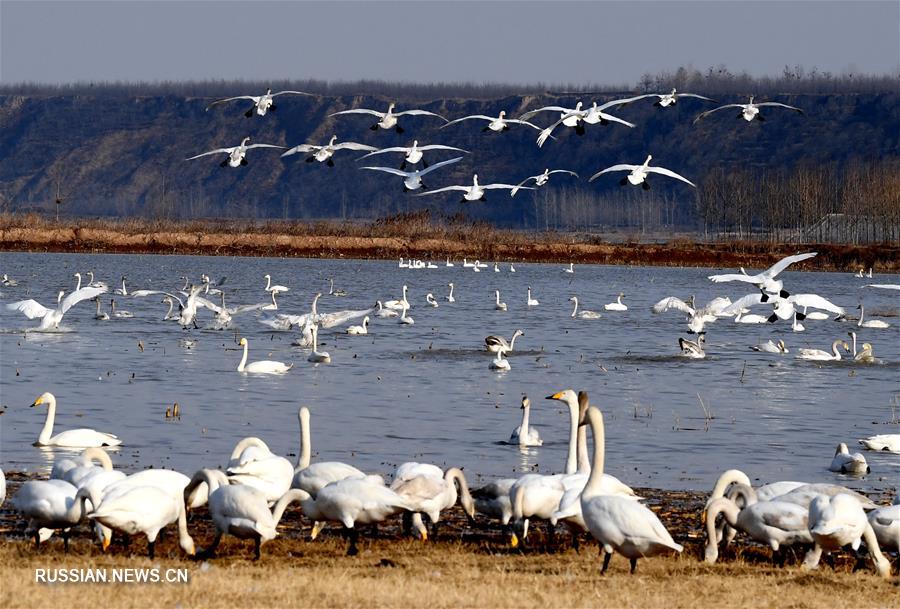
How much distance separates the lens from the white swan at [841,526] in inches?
406

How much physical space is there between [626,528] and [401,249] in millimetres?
75577

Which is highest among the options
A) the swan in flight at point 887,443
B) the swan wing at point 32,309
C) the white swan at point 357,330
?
the swan wing at point 32,309

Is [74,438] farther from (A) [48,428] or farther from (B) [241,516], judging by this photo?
(B) [241,516]

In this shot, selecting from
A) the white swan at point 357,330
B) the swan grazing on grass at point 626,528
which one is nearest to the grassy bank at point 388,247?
the white swan at point 357,330

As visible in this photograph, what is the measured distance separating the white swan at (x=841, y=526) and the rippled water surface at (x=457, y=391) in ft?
14.8

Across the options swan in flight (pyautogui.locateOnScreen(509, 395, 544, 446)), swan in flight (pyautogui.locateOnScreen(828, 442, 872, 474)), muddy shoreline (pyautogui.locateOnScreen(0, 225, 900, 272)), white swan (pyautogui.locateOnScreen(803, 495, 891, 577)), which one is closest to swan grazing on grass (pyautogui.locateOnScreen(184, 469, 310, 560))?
white swan (pyautogui.locateOnScreen(803, 495, 891, 577))

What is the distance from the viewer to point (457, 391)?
79.5ft

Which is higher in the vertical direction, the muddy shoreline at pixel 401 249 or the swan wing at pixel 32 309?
the muddy shoreline at pixel 401 249

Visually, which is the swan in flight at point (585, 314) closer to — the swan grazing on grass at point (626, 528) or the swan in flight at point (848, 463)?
the swan in flight at point (848, 463)

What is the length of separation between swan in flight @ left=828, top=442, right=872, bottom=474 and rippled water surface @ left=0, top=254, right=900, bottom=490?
0.41 feet

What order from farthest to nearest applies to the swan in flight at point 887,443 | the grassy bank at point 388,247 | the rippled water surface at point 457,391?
the grassy bank at point 388,247
the swan in flight at point 887,443
the rippled water surface at point 457,391

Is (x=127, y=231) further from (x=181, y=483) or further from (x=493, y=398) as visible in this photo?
(x=181, y=483)

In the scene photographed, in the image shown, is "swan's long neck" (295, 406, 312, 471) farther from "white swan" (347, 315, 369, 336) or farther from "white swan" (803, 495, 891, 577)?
"white swan" (347, 315, 369, 336)

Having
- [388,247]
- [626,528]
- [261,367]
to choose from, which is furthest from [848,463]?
[388,247]
